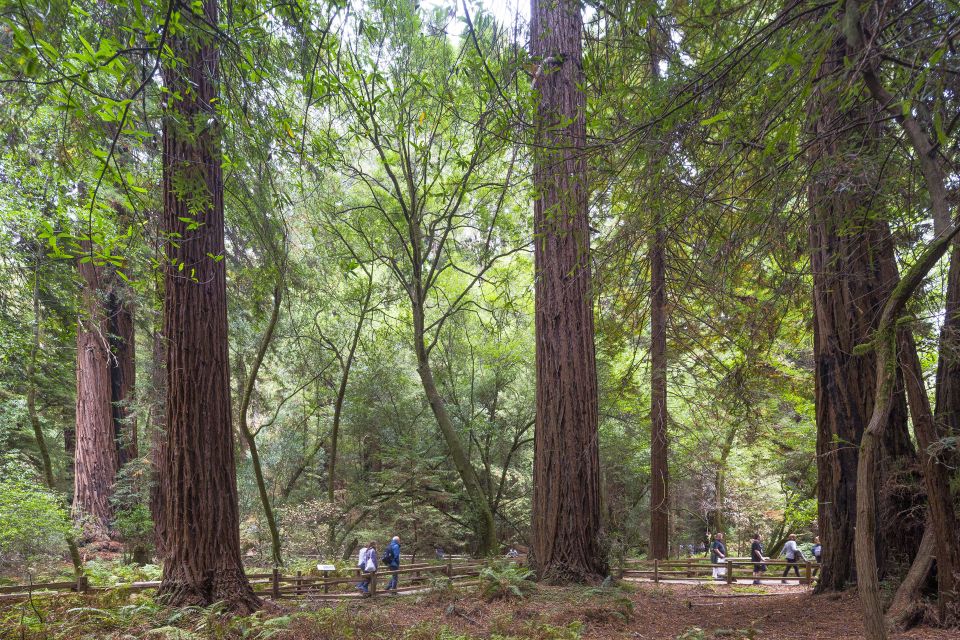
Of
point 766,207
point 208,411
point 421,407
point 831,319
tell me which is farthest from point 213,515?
point 421,407

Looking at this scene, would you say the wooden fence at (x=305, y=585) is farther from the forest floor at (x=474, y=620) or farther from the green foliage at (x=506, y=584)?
the green foliage at (x=506, y=584)

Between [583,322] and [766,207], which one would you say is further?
[583,322]

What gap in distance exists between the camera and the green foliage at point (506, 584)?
6.66 m

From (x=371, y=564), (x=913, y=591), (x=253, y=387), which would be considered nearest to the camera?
(x=913, y=591)

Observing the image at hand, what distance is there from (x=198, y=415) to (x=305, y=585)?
474 cm

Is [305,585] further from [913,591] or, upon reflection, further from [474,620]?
[913,591]

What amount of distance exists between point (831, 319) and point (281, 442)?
18.9 meters

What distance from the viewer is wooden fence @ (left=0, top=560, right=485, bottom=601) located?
703cm

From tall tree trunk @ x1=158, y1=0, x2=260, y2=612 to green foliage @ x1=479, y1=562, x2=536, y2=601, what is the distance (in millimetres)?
2825

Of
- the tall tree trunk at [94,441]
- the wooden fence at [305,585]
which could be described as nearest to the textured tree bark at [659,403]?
the wooden fence at [305,585]

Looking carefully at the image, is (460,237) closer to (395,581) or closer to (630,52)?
(395,581)

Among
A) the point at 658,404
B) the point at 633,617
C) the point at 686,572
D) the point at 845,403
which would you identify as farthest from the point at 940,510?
the point at 686,572

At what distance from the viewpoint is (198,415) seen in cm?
607

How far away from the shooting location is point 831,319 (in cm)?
656
